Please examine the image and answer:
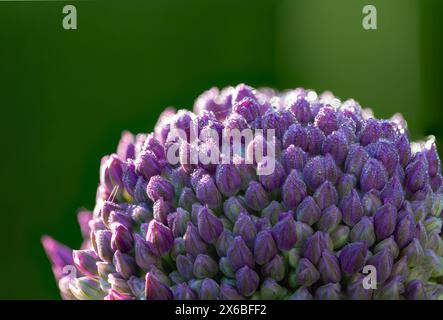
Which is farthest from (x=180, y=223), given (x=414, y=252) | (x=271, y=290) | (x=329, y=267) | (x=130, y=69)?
(x=130, y=69)

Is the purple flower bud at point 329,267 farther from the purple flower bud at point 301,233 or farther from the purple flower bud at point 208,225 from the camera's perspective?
the purple flower bud at point 208,225

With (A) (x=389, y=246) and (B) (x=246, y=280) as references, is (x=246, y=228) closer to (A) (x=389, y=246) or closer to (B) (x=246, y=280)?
(B) (x=246, y=280)

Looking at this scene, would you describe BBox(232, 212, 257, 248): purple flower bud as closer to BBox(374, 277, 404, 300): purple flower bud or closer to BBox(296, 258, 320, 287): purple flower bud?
BBox(296, 258, 320, 287): purple flower bud

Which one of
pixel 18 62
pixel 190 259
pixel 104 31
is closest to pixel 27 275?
pixel 18 62

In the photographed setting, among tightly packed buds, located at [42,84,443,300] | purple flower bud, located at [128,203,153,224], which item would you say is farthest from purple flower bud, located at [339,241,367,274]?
purple flower bud, located at [128,203,153,224]

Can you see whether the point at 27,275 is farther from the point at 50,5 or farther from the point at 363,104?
the point at 363,104
